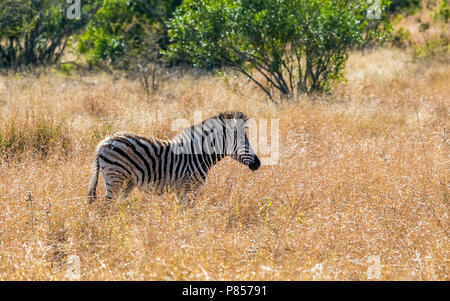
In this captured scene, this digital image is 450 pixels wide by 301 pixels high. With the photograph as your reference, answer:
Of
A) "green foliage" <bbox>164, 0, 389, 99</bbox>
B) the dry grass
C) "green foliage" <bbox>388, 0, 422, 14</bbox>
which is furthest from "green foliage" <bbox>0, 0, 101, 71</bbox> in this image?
"green foliage" <bbox>388, 0, 422, 14</bbox>

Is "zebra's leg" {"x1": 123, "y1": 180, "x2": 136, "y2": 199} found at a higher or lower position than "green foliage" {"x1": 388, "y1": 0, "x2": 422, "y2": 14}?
lower

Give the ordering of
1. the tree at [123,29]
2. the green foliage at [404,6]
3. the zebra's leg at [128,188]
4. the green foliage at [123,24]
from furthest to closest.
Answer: the green foliage at [404,6] < the green foliage at [123,24] < the tree at [123,29] < the zebra's leg at [128,188]

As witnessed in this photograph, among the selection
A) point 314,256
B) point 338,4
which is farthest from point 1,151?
point 338,4

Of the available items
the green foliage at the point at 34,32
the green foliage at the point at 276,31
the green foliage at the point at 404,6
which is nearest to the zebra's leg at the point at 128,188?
the green foliage at the point at 276,31

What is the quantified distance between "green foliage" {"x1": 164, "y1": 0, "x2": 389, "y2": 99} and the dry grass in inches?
51.0

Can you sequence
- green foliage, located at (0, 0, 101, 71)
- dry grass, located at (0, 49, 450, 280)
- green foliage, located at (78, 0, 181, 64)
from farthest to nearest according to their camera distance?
green foliage, located at (0, 0, 101, 71) < green foliage, located at (78, 0, 181, 64) < dry grass, located at (0, 49, 450, 280)

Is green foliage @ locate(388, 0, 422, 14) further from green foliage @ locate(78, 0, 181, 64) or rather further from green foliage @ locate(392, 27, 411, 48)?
green foliage @ locate(78, 0, 181, 64)

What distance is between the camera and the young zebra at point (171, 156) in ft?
17.6

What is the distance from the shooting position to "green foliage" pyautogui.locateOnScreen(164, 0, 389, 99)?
34.5 feet

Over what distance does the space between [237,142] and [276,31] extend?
5.34 meters

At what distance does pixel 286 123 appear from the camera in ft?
28.8

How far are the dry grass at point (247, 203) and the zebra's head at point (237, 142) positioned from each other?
1.11 feet

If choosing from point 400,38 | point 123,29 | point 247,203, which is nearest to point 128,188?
point 247,203

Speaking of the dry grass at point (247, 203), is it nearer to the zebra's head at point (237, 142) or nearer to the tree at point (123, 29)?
the zebra's head at point (237, 142)
